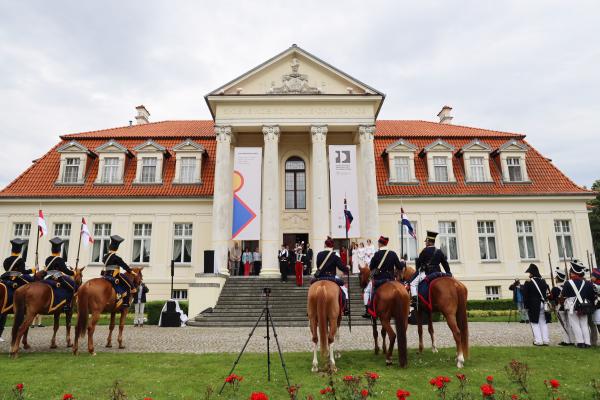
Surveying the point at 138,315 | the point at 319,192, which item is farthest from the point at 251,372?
the point at 319,192

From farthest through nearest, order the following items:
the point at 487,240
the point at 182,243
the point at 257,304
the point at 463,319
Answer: the point at 487,240 → the point at 182,243 → the point at 257,304 → the point at 463,319

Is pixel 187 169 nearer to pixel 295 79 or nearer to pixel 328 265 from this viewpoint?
pixel 295 79

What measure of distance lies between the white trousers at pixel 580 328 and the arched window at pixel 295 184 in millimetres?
18257

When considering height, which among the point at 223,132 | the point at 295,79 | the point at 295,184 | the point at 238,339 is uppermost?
the point at 295,79

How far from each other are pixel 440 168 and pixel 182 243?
18378mm

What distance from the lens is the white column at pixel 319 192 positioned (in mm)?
22906

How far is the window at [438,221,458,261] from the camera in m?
26.0

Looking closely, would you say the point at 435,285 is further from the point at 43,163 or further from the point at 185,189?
the point at 43,163

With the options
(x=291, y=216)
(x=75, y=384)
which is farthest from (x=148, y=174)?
(x=75, y=384)

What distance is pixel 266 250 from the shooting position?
22.7 meters

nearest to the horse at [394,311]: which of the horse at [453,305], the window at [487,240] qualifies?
the horse at [453,305]

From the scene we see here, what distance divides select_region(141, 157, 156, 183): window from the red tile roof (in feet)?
2.40

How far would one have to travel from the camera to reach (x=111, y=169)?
27.1 metres

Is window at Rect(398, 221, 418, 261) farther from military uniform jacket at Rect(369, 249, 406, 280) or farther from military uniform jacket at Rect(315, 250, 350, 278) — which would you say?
military uniform jacket at Rect(315, 250, 350, 278)
